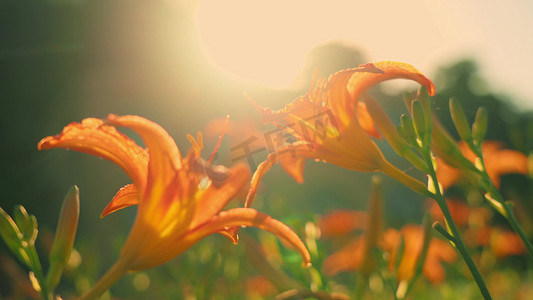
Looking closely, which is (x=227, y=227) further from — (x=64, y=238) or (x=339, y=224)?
(x=339, y=224)

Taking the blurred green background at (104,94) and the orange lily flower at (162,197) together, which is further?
the blurred green background at (104,94)

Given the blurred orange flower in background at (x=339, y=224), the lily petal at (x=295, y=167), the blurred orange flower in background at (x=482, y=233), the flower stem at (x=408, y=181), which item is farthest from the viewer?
the blurred orange flower in background at (x=339, y=224)

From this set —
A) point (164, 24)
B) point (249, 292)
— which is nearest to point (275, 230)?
point (249, 292)

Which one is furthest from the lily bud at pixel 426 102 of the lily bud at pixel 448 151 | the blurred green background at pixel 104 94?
the blurred green background at pixel 104 94

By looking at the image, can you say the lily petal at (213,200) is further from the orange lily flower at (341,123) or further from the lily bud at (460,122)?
the lily bud at (460,122)

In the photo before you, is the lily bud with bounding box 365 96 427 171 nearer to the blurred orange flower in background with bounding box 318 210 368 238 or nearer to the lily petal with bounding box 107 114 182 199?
the lily petal with bounding box 107 114 182 199

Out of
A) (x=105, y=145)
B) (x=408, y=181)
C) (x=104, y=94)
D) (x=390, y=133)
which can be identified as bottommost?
(x=408, y=181)

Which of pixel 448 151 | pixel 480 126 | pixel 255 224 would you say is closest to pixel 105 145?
pixel 255 224
